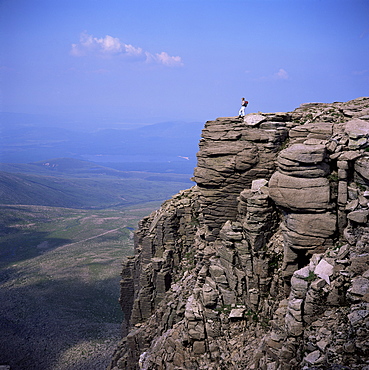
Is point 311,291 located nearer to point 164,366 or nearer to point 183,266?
point 164,366

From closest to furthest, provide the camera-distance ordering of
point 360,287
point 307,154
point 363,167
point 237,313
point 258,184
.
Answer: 1. point 360,287
2. point 363,167
3. point 307,154
4. point 237,313
5. point 258,184

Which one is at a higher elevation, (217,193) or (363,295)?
(217,193)

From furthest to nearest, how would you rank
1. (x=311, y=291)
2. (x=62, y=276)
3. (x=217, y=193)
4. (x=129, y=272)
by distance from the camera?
1. (x=62, y=276)
2. (x=129, y=272)
3. (x=217, y=193)
4. (x=311, y=291)

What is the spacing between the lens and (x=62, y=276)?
3656 inches

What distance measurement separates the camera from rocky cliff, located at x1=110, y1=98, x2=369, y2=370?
72.7 feet

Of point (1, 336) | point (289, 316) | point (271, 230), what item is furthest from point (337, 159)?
point (1, 336)

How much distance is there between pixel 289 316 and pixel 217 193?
463 inches

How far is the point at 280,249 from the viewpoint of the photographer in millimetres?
27922

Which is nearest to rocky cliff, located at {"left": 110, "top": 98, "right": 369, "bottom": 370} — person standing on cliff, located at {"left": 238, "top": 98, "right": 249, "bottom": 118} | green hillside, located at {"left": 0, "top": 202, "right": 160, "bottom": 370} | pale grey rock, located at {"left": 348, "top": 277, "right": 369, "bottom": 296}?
pale grey rock, located at {"left": 348, "top": 277, "right": 369, "bottom": 296}

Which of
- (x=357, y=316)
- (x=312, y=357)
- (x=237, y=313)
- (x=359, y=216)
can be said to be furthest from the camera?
(x=237, y=313)

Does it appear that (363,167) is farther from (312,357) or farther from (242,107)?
(242,107)

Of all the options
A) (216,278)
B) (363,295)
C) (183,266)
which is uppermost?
(363,295)

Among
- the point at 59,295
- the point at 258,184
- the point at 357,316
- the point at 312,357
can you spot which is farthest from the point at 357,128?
the point at 59,295

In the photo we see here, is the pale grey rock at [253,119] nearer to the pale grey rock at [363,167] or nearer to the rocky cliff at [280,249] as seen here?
the rocky cliff at [280,249]
